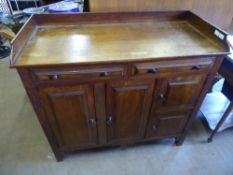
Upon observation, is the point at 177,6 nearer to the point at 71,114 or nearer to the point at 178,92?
the point at 178,92

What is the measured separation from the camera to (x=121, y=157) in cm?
146

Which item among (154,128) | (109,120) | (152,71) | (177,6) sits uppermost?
(177,6)

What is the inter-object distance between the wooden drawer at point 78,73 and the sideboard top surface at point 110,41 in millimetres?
47

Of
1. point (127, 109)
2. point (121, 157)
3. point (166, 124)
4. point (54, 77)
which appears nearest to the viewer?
point (54, 77)

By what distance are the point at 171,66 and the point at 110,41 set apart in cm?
38

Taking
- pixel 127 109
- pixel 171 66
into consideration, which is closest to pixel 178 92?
pixel 171 66

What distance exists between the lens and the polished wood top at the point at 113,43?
2.93 feet

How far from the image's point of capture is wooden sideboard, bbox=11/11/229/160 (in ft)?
2.95

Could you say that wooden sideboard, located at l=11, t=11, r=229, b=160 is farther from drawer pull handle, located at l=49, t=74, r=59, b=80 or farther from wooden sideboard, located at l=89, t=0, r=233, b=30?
wooden sideboard, located at l=89, t=0, r=233, b=30

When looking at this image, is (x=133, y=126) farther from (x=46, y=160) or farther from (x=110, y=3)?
(x=110, y=3)

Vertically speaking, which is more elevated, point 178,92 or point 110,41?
point 110,41

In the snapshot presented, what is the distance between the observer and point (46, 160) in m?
1.43

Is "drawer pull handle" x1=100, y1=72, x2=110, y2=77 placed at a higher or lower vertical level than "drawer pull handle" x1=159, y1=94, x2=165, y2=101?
higher

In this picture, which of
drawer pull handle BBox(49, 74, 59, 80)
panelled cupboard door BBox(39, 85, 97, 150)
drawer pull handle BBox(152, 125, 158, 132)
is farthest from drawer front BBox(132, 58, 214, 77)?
drawer pull handle BBox(152, 125, 158, 132)
